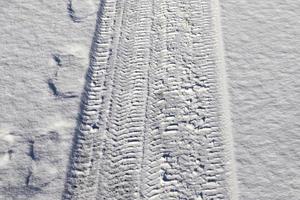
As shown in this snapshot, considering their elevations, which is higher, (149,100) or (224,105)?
(224,105)

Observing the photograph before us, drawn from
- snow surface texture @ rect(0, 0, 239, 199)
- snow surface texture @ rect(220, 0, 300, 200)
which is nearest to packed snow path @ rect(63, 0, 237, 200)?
snow surface texture @ rect(0, 0, 239, 199)

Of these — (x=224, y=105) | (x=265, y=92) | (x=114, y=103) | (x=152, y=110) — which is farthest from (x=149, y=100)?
(x=265, y=92)

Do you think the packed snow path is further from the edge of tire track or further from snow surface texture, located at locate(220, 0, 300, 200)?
snow surface texture, located at locate(220, 0, 300, 200)

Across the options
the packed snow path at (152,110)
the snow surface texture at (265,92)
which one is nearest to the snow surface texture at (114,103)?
the packed snow path at (152,110)

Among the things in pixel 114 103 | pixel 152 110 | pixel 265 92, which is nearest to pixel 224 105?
pixel 265 92

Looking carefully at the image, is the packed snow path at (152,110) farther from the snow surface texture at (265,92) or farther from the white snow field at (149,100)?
the snow surface texture at (265,92)

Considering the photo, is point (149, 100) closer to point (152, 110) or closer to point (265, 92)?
point (152, 110)

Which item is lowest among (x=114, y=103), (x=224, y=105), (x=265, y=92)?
(x=114, y=103)
